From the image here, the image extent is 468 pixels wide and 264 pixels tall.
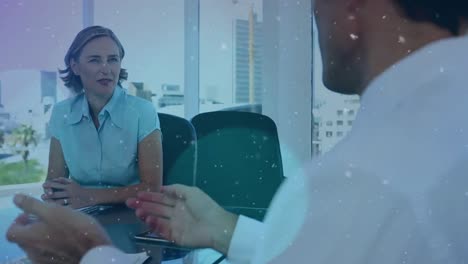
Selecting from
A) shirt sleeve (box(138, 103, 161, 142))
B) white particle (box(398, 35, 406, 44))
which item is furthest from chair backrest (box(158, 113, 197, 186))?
white particle (box(398, 35, 406, 44))

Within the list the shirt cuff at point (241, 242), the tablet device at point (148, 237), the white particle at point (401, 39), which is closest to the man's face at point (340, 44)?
the white particle at point (401, 39)

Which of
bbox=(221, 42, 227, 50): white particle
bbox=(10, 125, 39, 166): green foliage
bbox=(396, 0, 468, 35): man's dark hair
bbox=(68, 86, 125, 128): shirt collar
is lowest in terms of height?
bbox=(10, 125, 39, 166): green foliage

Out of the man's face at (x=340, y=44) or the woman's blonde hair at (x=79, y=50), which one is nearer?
the man's face at (x=340, y=44)

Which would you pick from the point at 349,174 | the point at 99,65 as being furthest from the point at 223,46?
the point at 349,174

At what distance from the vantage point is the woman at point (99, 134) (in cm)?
40

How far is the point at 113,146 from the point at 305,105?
186mm

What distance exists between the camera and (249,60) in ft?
1.41

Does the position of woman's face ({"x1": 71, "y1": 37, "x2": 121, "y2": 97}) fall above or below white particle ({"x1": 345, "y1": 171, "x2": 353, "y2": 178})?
above

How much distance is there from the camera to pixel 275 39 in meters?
0.43

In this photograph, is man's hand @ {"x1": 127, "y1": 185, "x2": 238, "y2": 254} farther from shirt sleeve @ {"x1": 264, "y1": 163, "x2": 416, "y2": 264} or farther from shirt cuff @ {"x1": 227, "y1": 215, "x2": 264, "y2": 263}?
shirt sleeve @ {"x1": 264, "y1": 163, "x2": 416, "y2": 264}

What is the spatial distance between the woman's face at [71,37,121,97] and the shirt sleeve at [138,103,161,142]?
0.04 meters

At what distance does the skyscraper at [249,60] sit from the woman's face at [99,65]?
108 mm

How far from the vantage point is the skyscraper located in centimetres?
42

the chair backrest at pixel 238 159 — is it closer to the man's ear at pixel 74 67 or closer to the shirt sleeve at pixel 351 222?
the man's ear at pixel 74 67
